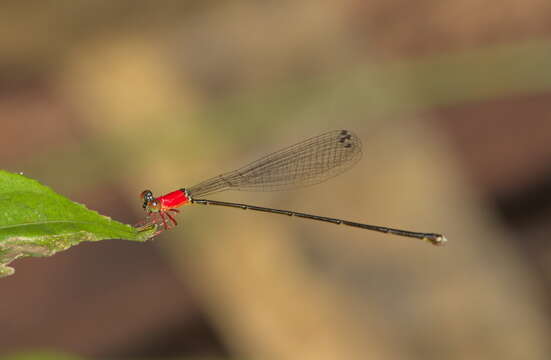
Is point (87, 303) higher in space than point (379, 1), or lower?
lower

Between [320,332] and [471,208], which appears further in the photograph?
[471,208]

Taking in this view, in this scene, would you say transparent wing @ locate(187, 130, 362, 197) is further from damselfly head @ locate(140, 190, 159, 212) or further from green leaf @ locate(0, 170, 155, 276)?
green leaf @ locate(0, 170, 155, 276)

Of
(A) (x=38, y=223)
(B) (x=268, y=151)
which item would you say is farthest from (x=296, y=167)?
(A) (x=38, y=223)

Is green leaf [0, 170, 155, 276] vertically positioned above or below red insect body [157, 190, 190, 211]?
below

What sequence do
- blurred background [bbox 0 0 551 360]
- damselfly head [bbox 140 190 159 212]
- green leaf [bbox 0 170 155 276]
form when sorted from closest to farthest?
green leaf [bbox 0 170 155 276] → damselfly head [bbox 140 190 159 212] → blurred background [bbox 0 0 551 360]

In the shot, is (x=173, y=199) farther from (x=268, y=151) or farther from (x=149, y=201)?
(x=268, y=151)

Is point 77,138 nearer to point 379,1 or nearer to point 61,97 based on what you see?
point 61,97

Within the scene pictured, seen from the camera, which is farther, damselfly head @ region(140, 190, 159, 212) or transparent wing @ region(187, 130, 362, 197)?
transparent wing @ region(187, 130, 362, 197)

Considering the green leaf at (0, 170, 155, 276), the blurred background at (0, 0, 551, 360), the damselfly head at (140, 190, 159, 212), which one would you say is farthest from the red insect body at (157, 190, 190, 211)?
the green leaf at (0, 170, 155, 276)

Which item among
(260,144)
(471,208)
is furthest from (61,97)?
(471,208)
